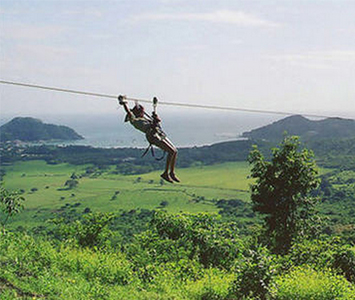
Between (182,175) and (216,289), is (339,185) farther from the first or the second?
(216,289)

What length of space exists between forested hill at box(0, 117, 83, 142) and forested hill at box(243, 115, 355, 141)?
64736mm

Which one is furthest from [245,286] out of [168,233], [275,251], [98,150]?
[98,150]

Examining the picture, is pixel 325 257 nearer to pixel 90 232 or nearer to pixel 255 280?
pixel 255 280

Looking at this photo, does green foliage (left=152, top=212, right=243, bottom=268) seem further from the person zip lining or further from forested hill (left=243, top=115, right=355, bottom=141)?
forested hill (left=243, top=115, right=355, bottom=141)

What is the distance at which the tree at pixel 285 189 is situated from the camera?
40.9 feet

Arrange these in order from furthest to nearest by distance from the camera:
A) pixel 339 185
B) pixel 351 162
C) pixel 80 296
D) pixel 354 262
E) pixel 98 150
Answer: pixel 98 150 < pixel 351 162 < pixel 339 185 < pixel 354 262 < pixel 80 296

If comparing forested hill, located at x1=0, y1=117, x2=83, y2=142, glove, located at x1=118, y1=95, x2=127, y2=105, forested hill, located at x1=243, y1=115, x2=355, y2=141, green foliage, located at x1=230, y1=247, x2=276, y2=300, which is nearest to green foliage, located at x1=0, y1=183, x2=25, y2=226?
glove, located at x1=118, y1=95, x2=127, y2=105

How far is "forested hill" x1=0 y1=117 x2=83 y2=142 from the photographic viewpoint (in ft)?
435

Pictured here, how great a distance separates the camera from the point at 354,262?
9.97 meters

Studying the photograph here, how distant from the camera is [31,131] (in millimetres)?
135375

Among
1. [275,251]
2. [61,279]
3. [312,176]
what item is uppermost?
[312,176]

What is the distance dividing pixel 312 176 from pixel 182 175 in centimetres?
6815

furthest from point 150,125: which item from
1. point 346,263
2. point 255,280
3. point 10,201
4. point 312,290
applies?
point 346,263

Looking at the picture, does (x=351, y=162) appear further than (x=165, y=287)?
Yes
